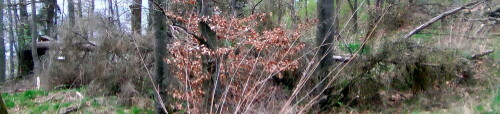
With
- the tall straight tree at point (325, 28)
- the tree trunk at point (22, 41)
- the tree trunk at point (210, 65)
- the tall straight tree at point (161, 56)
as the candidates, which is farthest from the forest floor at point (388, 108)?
the tree trunk at point (22, 41)

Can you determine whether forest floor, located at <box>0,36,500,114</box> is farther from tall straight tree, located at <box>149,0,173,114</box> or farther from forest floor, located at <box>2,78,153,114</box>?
tall straight tree, located at <box>149,0,173,114</box>

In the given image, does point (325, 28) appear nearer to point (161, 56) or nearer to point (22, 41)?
point (161, 56)

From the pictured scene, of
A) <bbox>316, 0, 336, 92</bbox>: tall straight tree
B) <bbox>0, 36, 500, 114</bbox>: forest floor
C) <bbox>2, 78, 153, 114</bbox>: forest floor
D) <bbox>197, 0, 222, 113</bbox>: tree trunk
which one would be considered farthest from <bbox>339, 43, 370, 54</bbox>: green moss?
<bbox>2, 78, 153, 114</bbox>: forest floor

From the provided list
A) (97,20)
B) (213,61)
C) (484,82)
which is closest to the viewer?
(213,61)

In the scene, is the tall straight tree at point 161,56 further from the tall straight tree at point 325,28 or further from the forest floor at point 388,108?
the tall straight tree at point 325,28

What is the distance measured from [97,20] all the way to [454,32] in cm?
902

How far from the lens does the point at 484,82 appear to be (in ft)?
32.8

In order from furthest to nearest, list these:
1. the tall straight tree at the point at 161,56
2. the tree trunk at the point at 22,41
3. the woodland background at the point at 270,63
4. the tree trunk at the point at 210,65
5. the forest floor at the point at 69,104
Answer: the tree trunk at the point at 22,41, the forest floor at the point at 69,104, the tall straight tree at the point at 161,56, the woodland background at the point at 270,63, the tree trunk at the point at 210,65

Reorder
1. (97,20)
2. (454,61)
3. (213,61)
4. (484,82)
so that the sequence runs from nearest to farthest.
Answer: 1. (213,61)
2. (484,82)
3. (454,61)
4. (97,20)

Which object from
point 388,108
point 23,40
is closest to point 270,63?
point 388,108

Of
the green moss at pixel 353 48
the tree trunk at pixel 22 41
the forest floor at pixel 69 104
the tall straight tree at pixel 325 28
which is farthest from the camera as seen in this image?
the tree trunk at pixel 22 41

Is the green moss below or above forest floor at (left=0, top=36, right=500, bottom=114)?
above

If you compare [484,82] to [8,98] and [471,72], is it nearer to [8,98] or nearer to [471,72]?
[471,72]

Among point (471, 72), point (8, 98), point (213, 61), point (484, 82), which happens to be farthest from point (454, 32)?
point (8, 98)
